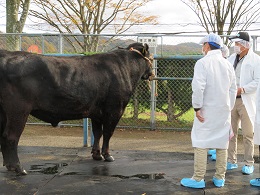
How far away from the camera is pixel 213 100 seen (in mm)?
4684

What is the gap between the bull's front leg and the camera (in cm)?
529

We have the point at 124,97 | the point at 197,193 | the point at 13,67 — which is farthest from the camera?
the point at 124,97

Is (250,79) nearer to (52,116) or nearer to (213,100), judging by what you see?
(213,100)

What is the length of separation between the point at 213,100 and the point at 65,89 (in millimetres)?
2117

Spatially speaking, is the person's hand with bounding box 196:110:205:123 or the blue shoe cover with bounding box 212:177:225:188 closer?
the person's hand with bounding box 196:110:205:123

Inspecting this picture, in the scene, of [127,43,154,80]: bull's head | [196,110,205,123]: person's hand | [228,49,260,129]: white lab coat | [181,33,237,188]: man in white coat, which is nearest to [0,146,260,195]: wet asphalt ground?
[181,33,237,188]: man in white coat

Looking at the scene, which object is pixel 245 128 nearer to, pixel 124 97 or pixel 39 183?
pixel 124 97

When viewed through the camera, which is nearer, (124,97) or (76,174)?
(76,174)

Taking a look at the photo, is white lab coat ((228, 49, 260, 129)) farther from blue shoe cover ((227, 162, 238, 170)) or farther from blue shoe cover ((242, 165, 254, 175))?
blue shoe cover ((227, 162, 238, 170))

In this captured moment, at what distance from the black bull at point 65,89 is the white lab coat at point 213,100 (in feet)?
5.80

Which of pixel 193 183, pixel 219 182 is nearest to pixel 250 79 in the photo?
pixel 219 182

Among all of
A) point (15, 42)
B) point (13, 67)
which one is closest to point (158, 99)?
point (15, 42)

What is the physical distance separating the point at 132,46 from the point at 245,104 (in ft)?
7.28

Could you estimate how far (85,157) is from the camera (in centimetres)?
656
